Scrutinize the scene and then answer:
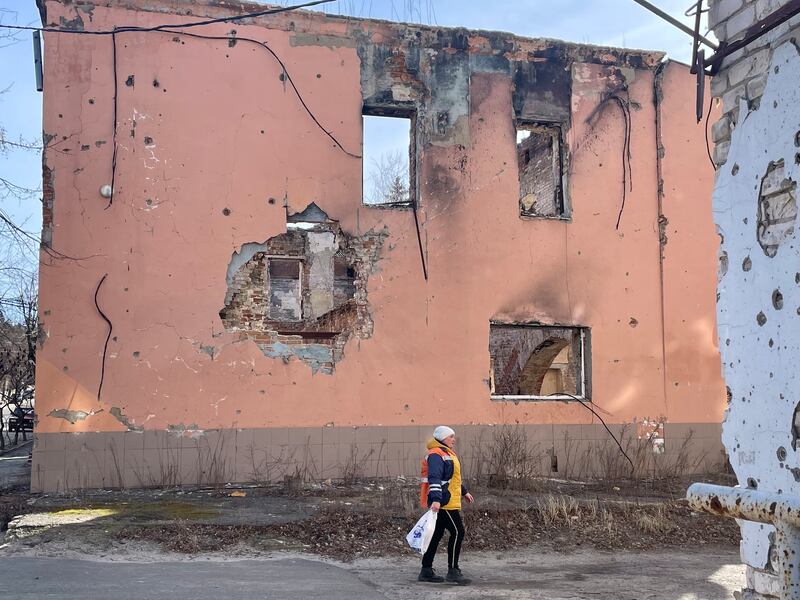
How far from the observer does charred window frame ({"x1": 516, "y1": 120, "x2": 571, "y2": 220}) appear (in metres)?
14.2

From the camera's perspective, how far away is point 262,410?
1255cm

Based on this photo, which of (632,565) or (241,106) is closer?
(632,565)

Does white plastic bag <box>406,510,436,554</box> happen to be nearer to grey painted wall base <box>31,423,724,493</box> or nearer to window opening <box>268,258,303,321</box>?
grey painted wall base <box>31,423,724,493</box>

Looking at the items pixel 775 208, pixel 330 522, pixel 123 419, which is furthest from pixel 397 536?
pixel 775 208

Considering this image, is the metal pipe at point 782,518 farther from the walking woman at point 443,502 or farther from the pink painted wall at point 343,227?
the pink painted wall at point 343,227

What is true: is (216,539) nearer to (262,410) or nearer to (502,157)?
(262,410)

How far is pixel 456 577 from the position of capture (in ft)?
25.4

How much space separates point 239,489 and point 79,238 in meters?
4.46

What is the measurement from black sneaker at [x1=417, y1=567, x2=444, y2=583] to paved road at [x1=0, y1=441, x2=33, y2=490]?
8080 millimetres

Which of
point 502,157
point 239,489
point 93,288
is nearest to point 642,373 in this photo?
point 502,157

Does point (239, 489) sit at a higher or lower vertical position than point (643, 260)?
lower

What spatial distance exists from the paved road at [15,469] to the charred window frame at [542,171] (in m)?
9.54

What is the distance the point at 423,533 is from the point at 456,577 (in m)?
0.57

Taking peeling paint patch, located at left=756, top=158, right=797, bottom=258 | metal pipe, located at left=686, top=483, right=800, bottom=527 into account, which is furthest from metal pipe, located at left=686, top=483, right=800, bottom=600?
peeling paint patch, located at left=756, top=158, right=797, bottom=258
